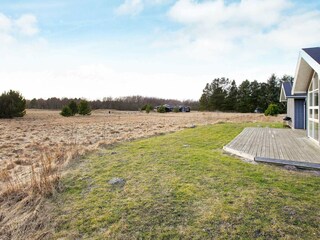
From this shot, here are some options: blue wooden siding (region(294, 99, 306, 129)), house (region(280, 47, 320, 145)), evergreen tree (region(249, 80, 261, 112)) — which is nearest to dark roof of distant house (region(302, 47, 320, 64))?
house (region(280, 47, 320, 145))

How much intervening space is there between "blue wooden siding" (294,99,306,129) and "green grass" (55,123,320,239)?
31.1ft

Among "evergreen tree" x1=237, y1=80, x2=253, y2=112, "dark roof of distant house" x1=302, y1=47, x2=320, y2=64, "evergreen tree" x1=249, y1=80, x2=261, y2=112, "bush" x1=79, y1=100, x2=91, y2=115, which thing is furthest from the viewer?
"evergreen tree" x1=237, y1=80, x2=253, y2=112

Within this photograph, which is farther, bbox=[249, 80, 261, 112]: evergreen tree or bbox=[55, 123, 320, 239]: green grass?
bbox=[249, 80, 261, 112]: evergreen tree

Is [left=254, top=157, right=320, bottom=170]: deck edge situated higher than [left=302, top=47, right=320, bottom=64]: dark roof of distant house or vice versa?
[left=302, top=47, right=320, bottom=64]: dark roof of distant house

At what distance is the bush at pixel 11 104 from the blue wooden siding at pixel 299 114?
31411 mm

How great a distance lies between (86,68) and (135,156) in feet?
Result: 63.3

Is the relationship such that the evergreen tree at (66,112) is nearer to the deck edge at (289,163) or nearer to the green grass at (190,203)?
the green grass at (190,203)

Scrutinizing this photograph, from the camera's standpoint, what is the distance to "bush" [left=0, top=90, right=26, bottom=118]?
28.1 m

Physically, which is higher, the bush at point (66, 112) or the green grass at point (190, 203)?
the bush at point (66, 112)

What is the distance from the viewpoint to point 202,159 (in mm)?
5559

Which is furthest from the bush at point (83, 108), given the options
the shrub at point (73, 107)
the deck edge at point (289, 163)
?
the deck edge at point (289, 163)

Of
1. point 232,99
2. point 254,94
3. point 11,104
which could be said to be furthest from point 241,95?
point 11,104

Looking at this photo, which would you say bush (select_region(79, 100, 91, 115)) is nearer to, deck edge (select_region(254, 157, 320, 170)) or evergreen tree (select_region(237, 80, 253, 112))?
evergreen tree (select_region(237, 80, 253, 112))

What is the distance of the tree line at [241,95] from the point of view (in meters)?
46.8
